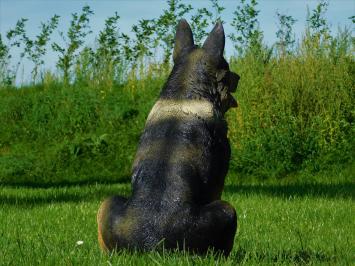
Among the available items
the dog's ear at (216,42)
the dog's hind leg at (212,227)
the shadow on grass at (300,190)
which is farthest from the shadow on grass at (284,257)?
the shadow on grass at (300,190)

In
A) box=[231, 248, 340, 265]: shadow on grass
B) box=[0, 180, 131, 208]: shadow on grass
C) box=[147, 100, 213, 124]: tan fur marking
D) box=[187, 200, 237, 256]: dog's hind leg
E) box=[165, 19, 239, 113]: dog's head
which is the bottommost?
box=[0, 180, 131, 208]: shadow on grass

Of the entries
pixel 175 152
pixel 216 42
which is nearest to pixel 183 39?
pixel 216 42

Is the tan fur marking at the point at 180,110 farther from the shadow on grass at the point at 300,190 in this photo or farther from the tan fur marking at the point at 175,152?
the shadow on grass at the point at 300,190

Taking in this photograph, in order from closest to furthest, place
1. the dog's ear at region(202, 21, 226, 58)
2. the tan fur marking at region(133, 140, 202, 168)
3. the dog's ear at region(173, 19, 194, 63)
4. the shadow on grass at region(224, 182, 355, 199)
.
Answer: the tan fur marking at region(133, 140, 202, 168)
the dog's ear at region(202, 21, 226, 58)
the dog's ear at region(173, 19, 194, 63)
the shadow on grass at region(224, 182, 355, 199)

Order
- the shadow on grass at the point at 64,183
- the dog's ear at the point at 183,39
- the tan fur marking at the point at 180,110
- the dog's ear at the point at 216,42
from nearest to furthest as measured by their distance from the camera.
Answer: the tan fur marking at the point at 180,110, the dog's ear at the point at 216,42, the dog's ear at the point at 183,39, the shadow on grass at the point at 64,183

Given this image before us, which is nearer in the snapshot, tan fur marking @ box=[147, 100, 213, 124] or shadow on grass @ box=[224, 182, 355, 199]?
tan fur marking @ box=[147, 100, 213, 124]

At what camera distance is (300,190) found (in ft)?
38.8

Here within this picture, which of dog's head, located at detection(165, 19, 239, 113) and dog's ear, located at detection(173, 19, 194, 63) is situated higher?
A: dog's ear, located at detection(173, 19, 194, 63)

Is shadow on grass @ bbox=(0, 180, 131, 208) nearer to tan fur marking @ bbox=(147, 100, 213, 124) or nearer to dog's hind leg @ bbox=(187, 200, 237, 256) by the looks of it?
tan fur marking @ bbox=(147, 100, 213, 124)

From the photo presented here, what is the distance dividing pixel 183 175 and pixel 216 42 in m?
1.16

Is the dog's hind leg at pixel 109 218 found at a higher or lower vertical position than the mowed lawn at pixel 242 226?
higher

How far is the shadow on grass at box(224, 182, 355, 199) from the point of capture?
11.2 m

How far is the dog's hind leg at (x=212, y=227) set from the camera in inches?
187

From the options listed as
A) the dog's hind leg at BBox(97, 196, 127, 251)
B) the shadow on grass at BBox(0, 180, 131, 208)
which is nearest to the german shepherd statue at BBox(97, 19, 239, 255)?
the dog's hind leg at BBox(97, 196, 127, 251)
